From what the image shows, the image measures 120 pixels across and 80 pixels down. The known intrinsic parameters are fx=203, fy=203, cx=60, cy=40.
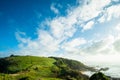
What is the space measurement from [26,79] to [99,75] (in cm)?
7186

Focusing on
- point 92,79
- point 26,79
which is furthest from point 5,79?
point 92,79

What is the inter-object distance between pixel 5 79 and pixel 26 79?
2825cm

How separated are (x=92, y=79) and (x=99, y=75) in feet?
18.8

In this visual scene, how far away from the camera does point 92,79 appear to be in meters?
144

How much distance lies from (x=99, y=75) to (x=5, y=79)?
3941 inches

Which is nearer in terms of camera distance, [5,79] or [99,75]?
[99,75]

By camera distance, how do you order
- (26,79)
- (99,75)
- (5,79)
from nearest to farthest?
(99,75)
(26,79)
(5,79)

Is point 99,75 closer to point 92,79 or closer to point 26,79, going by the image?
point 92,79

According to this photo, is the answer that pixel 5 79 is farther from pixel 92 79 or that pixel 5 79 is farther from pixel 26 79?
pixel 92 79

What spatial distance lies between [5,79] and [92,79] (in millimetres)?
95273

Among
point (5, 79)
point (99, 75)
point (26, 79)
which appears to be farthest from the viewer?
point (5, 79)

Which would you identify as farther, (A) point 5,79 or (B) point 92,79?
(A) point 5,79

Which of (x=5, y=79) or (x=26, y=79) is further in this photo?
(x=5, y=79)

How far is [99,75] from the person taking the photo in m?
143
